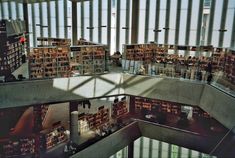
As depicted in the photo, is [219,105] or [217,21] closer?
[219,105]

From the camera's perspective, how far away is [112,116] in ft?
60.3

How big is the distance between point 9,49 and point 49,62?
127 inches

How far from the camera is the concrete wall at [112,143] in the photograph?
13.9 m

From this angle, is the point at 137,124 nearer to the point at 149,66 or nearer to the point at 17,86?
the point at 149,66

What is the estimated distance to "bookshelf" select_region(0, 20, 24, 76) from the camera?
1542 cm

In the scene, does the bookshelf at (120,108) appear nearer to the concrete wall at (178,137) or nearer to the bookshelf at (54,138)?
the concrete wall at (178,137)

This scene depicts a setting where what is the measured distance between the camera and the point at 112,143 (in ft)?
50.7

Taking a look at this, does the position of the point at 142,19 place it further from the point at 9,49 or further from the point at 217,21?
the point at 9,49

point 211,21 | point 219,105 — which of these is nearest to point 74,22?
point 211,21

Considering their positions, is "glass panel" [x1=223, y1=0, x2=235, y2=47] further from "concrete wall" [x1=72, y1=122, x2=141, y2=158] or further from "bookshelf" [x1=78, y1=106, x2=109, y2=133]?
"bookshelf" [x1=78, y1=106, x2=109, y2=133]

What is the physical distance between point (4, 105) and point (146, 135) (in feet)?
29.5

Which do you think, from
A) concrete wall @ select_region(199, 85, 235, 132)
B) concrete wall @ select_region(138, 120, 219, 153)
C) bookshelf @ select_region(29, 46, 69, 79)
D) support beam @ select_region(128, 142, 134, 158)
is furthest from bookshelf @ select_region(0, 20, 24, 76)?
concrete wall @ select_region(199, 85, 235, 132)

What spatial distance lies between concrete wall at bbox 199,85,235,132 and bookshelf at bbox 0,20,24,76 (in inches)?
443

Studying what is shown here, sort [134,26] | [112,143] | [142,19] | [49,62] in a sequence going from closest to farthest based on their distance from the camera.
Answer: [49,62], [112,143], [134,26], [142,19]
